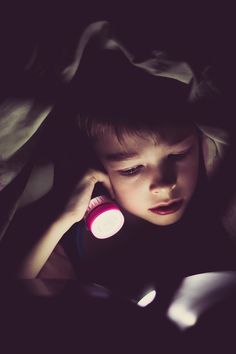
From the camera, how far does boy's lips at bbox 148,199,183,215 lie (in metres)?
1.39

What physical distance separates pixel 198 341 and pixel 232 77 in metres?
0.81

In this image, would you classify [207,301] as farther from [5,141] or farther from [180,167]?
[5,141]

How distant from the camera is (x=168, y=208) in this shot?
1.41m

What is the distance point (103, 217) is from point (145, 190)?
200 mm

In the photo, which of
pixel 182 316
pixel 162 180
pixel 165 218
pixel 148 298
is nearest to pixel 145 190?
pixel 162 180

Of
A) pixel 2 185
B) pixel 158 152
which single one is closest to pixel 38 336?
pixel 2 185

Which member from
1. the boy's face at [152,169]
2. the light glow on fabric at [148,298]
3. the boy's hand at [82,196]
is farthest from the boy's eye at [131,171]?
the light glow on fabric at [148,298]

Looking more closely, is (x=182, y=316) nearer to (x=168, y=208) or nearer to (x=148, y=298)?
(x=148, y=298)

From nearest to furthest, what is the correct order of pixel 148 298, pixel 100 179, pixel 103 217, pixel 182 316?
pixel 182 316 < pixel 148 298 < pixel 103 217 < pixel 100 179

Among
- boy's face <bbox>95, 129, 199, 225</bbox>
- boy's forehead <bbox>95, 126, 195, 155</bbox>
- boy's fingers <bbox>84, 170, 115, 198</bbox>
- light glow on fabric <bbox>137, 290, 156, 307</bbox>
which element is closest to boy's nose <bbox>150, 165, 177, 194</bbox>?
boy's face <bbox>95, 129, 199, 225</bbox>

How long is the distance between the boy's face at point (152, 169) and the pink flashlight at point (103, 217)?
0.09m

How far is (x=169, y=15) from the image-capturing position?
102cm

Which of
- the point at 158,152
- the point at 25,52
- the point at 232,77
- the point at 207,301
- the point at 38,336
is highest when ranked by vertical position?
the point at 25,52

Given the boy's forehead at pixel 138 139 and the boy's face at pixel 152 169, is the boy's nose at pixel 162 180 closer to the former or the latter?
the boy's face at pixel 152 169
